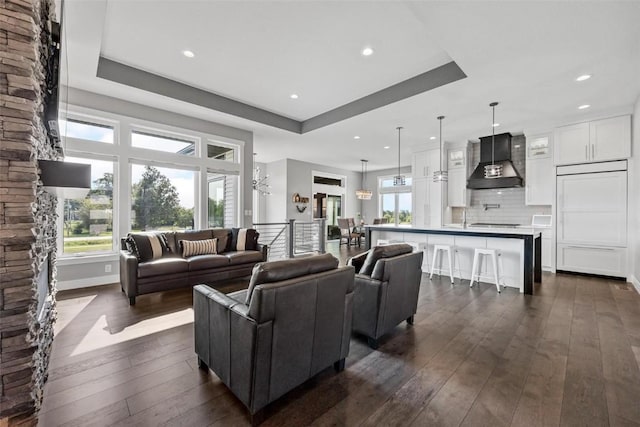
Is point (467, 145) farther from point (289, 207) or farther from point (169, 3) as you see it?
point (169, 3)

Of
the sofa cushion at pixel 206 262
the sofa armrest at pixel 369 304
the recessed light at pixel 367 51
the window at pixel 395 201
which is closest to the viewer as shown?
the sofa armrest at pixel 369 304

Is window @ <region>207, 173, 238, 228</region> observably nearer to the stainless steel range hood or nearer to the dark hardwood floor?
the dark hardwood floor

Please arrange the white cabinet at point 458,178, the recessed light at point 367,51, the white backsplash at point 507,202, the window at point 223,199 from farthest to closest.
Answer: the white cabinet at point 458,178, the white backsplash at point 507,202, the window at point 223,199, the recessed light at point 367,51

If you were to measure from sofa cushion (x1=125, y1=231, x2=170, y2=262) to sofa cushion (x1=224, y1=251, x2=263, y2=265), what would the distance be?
1.03 m

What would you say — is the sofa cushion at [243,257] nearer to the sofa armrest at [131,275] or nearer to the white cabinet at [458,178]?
the sofa armrest at [131,275]

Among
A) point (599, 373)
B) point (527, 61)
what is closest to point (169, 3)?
point (527, 61)

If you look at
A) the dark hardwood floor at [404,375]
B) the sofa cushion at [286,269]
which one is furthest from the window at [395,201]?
the sofa cushion at [286,269]

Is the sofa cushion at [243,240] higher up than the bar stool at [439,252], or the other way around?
the sofa cushion at [243,240]

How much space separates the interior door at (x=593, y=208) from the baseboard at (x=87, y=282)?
8.41m

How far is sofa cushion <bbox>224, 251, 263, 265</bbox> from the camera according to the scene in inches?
184

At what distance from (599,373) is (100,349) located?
163 inches

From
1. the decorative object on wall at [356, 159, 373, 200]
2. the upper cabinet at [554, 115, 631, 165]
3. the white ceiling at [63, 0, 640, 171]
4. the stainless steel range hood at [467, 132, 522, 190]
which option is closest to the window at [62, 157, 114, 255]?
the white ceiling at [63, 0, 640, 171]

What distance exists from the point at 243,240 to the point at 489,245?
4.43m

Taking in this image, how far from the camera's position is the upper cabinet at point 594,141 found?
483 cm
